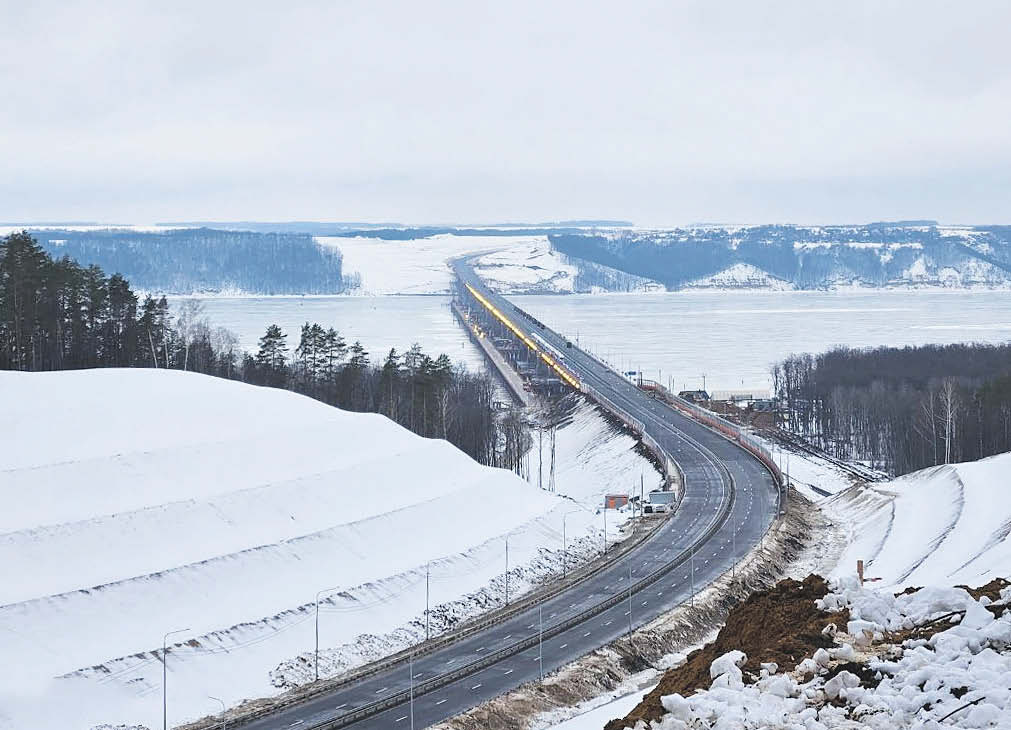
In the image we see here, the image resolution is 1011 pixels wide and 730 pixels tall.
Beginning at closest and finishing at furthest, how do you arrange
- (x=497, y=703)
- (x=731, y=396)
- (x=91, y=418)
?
1. (x=497, y=703)
2. (x=91, y=418)
3. (x=731, y=396)

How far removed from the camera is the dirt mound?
68.1 feet

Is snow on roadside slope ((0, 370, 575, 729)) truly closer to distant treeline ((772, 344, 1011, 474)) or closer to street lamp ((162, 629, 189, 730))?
street lamp ((162, 629, 189, 730))

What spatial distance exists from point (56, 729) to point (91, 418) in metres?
27.2

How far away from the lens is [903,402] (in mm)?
109375

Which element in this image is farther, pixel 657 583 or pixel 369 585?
pixel 657 583

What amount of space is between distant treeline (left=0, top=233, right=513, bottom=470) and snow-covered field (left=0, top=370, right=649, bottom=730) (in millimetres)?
21570

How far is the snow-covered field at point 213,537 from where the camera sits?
43156 millimetres

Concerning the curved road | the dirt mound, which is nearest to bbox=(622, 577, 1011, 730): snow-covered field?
the dirt mound

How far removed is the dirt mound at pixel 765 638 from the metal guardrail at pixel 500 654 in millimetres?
18678

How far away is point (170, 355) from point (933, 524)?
67488 mm

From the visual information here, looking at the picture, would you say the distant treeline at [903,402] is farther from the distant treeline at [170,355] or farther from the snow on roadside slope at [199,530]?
the snow on roadside slope at [199,530]

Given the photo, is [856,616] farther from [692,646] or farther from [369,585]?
[369,585]

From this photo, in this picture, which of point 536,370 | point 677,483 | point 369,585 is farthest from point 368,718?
point 536,370

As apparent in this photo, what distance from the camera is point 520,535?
64625 millimetres
